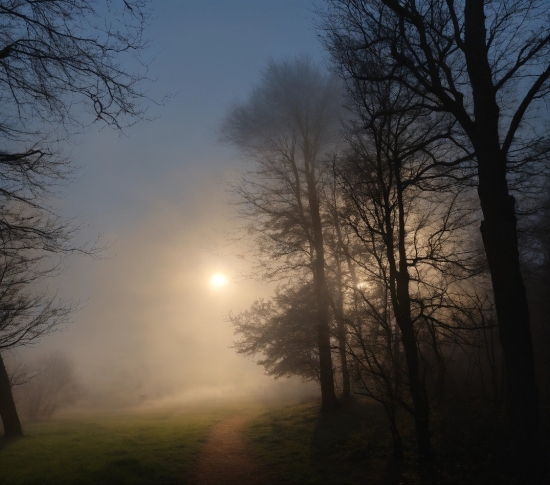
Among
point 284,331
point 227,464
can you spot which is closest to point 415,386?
point 227,464

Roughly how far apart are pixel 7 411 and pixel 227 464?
810 cm

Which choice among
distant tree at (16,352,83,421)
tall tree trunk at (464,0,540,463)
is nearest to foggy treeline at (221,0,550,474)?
tall tree trunk at (464,0,540,463)

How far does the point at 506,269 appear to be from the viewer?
18.1 ft

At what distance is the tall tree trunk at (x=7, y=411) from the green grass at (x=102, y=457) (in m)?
0.79

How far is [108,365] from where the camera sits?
4866cm

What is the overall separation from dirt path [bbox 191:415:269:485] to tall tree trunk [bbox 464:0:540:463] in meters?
4.72

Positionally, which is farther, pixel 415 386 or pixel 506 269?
pixel 415 386

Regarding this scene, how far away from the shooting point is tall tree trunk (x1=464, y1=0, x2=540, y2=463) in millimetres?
5359

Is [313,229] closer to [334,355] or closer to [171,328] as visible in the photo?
[334,355]

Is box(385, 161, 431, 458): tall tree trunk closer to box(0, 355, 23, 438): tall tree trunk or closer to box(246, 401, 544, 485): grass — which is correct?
box(246, 401, 544, 485): grass

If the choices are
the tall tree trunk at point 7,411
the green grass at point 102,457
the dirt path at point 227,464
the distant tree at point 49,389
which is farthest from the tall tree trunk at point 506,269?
the distant tree at point 49,389

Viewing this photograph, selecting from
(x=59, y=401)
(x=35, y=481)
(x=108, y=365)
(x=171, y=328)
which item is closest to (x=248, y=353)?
(x=35, y=481)

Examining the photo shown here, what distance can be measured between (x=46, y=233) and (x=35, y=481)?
434 centimetres

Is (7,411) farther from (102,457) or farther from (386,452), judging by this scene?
(386,452)
